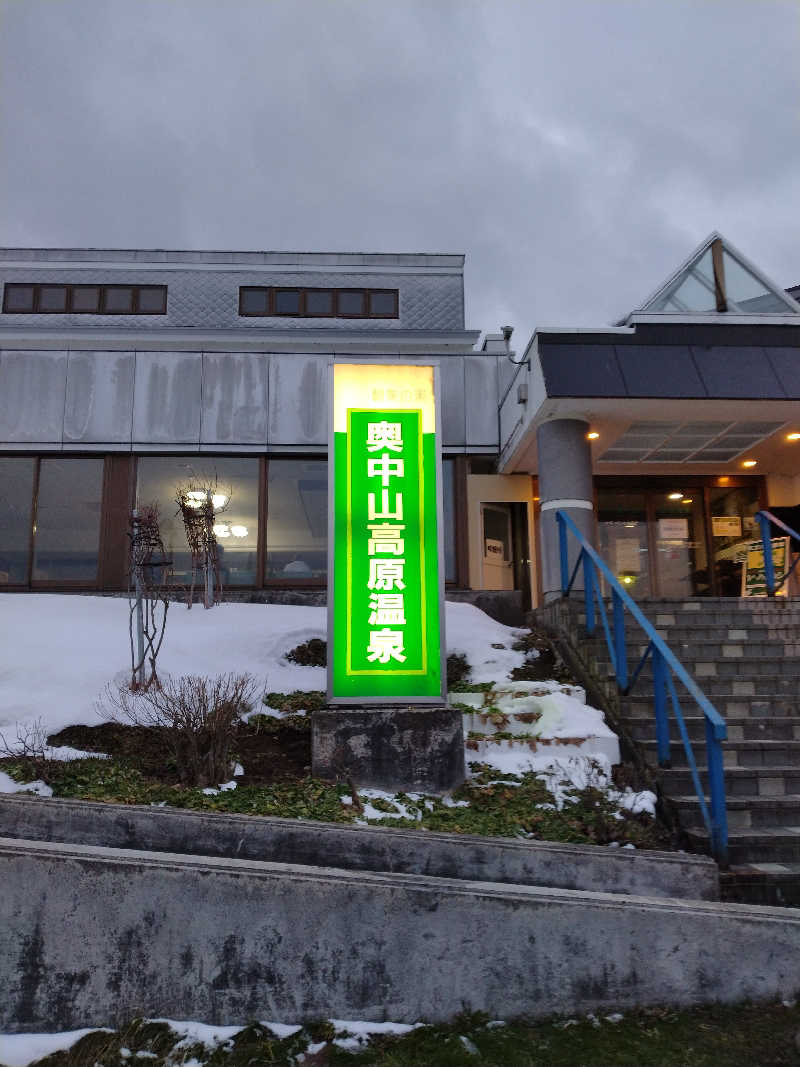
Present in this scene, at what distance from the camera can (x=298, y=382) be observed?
14258 millimetres

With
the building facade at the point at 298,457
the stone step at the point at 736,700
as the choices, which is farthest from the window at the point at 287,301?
the stone step at the point at 736,700

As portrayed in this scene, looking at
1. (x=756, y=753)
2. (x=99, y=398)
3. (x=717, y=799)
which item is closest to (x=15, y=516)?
(x=99, y=398)

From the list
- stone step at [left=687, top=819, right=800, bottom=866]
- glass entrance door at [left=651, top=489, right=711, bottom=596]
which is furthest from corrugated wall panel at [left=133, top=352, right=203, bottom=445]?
stone step at [left=687, top=819, right=800, bottom=866]

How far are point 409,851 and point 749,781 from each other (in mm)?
2822

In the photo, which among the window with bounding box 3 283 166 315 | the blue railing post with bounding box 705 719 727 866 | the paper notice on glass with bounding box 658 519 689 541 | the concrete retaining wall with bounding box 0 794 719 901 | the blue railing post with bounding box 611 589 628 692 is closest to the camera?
the concrete retaining wall with bounding box 0 794 719 901

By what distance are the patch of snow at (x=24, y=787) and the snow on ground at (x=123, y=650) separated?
873 mm

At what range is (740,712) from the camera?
6664mm

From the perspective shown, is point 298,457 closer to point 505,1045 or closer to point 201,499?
point 201,499

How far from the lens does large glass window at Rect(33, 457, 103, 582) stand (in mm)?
13648

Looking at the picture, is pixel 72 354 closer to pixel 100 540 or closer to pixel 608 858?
pixel 100 540

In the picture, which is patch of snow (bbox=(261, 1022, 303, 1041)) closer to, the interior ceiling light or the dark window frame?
the interior ceiling light

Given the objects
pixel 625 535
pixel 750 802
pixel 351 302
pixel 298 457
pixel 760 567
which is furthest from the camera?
pixel 351 302

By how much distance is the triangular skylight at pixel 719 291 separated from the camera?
39.1 feet

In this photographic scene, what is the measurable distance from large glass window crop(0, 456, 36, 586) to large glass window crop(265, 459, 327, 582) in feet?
14.3
